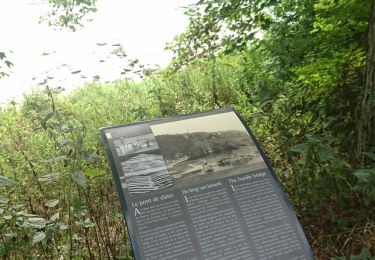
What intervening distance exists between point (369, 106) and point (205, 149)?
1454mm

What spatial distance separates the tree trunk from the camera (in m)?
3.18

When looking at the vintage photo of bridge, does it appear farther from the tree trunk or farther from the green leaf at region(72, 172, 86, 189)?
the tree trunk

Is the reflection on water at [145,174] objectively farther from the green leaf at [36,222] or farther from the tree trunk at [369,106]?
the tree trunk at [369,106]

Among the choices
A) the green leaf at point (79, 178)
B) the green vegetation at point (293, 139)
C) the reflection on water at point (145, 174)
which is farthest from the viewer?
the green vegetation at point (293, 139)

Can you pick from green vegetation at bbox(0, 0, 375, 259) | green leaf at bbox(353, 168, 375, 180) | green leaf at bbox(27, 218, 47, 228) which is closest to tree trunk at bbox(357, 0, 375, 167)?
green vegetation at bbox(0, 0, 375, 259)

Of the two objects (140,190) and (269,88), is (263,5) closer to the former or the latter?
(269,88)

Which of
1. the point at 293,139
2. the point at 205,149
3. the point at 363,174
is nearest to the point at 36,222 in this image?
the point at 205,149

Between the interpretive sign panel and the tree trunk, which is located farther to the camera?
the tree trunk

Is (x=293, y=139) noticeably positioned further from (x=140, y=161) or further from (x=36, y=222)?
(x=36, y=222)

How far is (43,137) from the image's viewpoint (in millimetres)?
5980

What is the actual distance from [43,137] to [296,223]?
14.3 ft

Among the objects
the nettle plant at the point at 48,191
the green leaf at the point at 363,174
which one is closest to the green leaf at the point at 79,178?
the nettle plant at the point at 48,191

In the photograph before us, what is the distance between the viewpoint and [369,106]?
10.8ft

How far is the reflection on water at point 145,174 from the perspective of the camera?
7.97 feet
